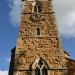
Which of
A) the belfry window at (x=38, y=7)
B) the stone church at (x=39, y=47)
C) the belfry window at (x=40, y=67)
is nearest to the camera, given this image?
the belfry window at (x=40, y=67)

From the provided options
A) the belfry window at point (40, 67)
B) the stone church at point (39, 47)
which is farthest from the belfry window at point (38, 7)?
the belfry window at point (40, 67)

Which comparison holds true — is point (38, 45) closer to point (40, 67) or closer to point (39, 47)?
point (39, 47)

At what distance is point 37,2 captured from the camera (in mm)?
29375

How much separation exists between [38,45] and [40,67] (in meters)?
2.33

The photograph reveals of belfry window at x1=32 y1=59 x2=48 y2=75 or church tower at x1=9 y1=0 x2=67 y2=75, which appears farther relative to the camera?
church tower at x1=9 y1=0 x2=67 y2=75

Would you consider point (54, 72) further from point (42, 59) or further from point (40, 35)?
point (40, 35)

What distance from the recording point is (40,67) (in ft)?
81.4

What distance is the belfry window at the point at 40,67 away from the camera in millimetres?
24531

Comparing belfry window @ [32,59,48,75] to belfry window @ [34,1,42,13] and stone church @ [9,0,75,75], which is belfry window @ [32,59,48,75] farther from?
belfry window @ [34,1,42,13]

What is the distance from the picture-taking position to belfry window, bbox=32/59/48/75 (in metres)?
24.5

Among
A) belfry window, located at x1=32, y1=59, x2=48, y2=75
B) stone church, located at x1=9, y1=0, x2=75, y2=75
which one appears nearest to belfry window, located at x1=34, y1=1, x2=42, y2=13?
stone church, located at x1=9, y1=0, x2=75, y2=75

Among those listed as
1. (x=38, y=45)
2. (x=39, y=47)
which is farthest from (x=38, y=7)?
(x=39, y=47)

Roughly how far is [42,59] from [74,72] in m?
3.21

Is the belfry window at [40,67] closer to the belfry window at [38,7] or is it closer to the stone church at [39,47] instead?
the stone church at [39,47]
